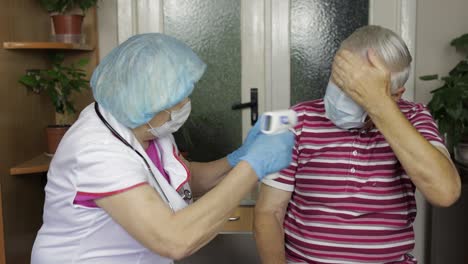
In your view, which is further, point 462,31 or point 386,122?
point 462,31

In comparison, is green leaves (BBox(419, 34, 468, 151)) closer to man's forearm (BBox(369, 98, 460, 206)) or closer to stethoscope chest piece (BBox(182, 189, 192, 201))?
man's forearm (BBox(369, 98, 460, 206))

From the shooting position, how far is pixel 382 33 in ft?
4.69

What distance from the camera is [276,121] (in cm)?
132

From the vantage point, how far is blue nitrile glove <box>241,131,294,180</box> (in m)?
1.31

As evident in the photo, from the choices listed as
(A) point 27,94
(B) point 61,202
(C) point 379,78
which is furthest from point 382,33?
(A) point 27,94

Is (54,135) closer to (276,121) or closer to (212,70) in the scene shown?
(212,70)

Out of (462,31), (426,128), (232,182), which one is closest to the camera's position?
(232,182)

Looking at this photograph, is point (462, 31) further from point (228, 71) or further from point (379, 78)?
point (379, 78)

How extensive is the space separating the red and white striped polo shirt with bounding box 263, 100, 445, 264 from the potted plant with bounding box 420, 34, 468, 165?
100 cm

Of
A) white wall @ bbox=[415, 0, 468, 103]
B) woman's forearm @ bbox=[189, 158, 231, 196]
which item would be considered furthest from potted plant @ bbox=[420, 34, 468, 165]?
woman's forearm @ bbox=[189, 158, 231, 196]

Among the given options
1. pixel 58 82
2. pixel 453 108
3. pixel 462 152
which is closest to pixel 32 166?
pixel 58 82

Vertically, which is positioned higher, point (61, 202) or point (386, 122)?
point (386, 122)

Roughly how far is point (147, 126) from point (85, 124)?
0.51 ft

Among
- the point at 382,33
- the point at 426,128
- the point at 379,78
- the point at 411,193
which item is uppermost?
the point at 382,33
